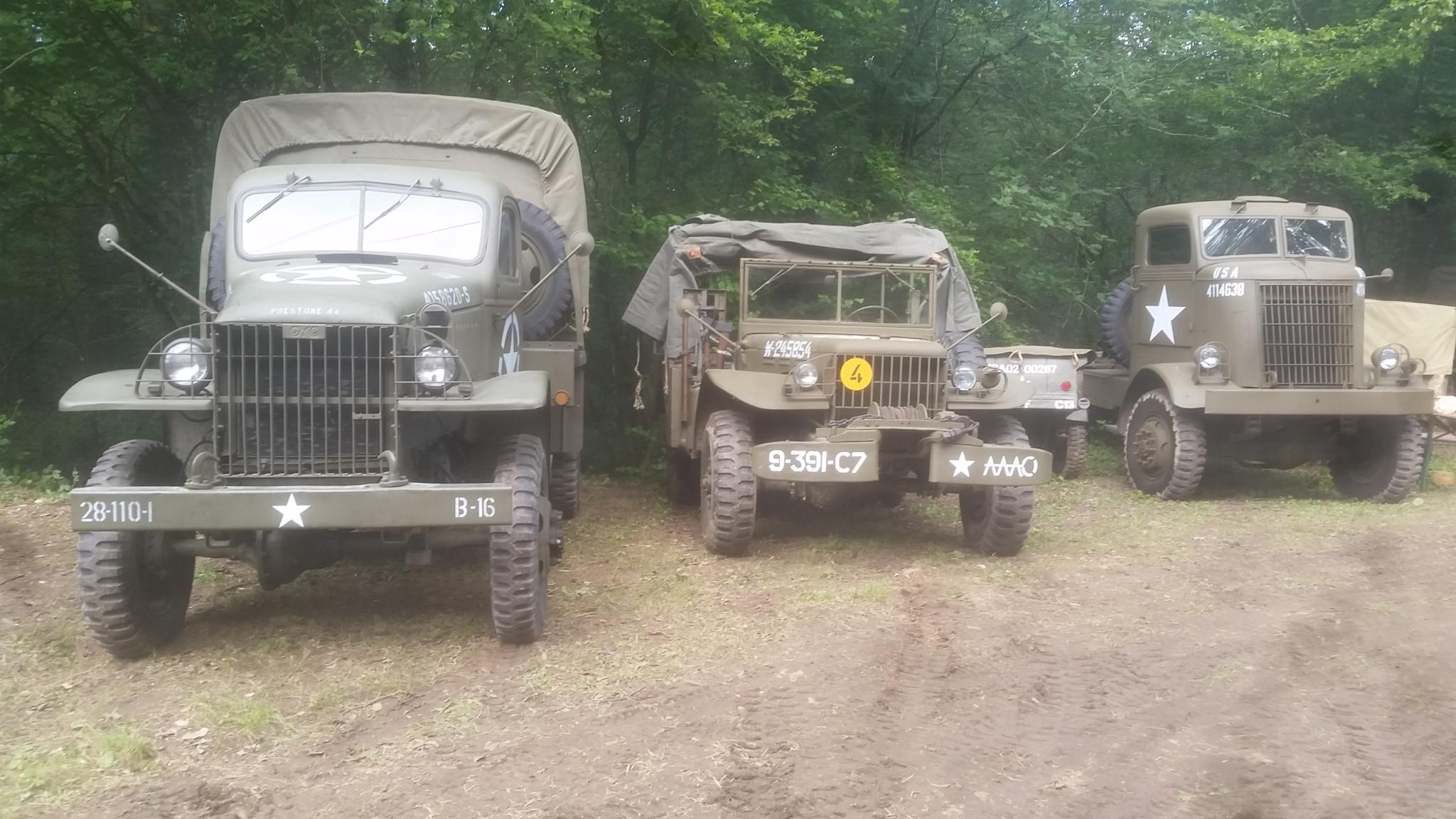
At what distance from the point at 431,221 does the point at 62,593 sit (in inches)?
107

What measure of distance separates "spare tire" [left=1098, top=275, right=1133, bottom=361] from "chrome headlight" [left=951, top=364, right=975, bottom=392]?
14.2 ft

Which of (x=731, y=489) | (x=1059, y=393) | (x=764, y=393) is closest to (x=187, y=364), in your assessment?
(x=731, y=489)

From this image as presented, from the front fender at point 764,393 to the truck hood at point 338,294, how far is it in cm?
183

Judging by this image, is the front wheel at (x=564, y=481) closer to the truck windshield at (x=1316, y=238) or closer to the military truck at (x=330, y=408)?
the military truck at (x=330, y=408)

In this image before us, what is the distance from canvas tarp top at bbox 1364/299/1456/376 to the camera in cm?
1217

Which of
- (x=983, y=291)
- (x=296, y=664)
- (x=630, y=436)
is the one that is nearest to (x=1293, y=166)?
(x=983, y=291)

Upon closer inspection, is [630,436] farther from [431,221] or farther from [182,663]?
[182,663]

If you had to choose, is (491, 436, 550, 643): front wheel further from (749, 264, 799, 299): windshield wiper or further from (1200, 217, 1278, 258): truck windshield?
(1200, 217, 1278, 258): truck windshield

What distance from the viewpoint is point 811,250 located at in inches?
330

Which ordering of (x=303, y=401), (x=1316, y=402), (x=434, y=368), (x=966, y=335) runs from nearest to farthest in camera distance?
(x=303, y=401), (x=434, y=368), (x=966, y=335), (x=1316, y=402)

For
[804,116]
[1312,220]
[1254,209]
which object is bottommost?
[1312,220]

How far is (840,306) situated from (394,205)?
10.9 feet

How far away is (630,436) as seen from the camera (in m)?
13.9

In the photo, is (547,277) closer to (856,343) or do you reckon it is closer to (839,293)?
(856,343)
